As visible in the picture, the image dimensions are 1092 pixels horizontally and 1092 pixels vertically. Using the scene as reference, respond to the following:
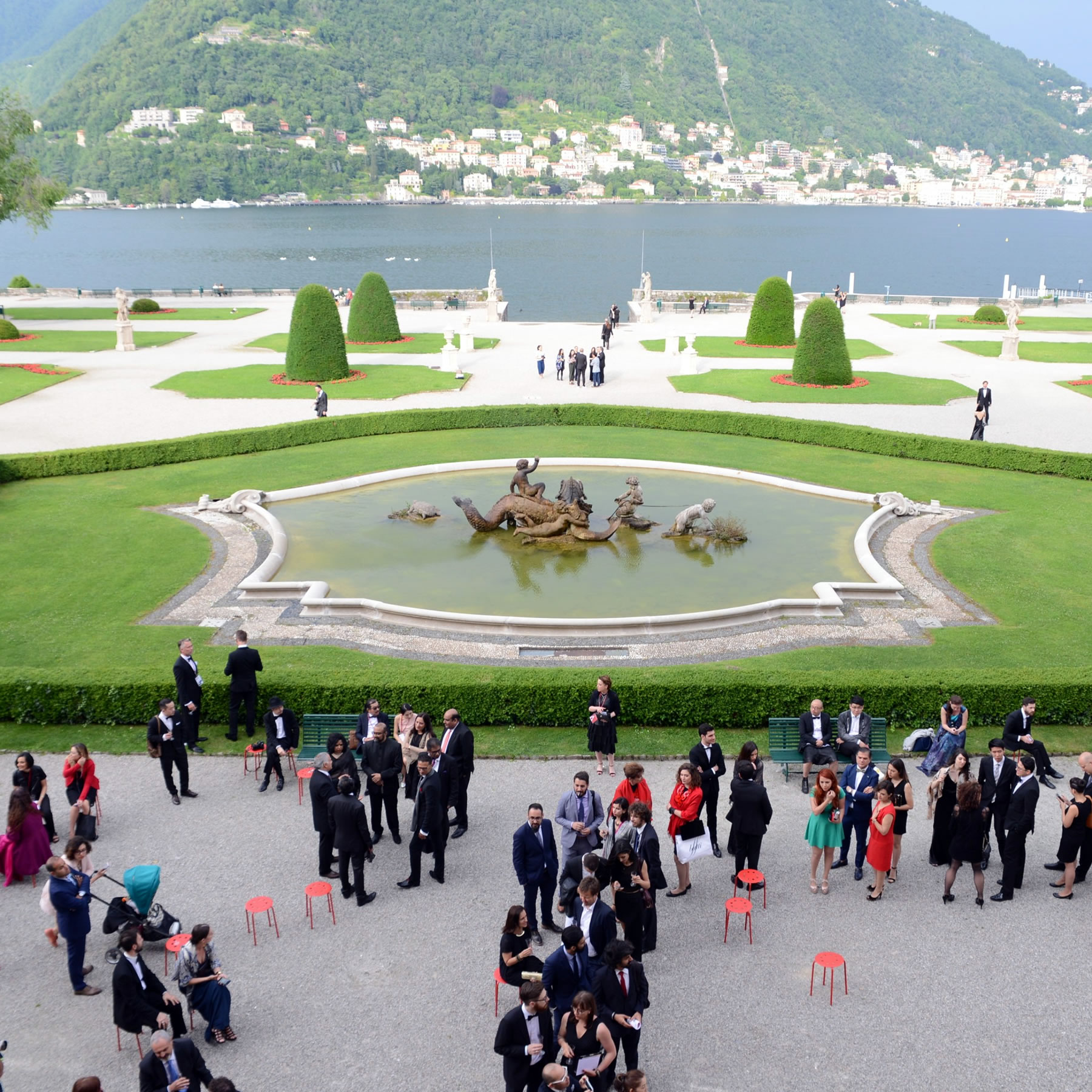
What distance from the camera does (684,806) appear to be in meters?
10.2

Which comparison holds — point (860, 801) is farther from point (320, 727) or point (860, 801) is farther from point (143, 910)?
point (143, 910)

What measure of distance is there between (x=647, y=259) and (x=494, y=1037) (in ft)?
425

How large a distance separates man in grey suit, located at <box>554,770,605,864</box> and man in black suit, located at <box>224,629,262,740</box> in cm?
521

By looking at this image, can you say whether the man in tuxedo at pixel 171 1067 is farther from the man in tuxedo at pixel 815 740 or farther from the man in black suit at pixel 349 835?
the man in tuxedo at pixel 815 740

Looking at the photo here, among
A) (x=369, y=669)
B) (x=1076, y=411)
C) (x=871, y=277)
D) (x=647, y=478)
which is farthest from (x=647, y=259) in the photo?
(x=369, y=669)

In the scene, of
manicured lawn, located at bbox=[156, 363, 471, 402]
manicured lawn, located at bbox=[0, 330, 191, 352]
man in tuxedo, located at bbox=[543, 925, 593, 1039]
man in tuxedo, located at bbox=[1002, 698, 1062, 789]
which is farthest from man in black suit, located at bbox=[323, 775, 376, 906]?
manicured lawn, located at bbox=[0, 330, 191, 352]

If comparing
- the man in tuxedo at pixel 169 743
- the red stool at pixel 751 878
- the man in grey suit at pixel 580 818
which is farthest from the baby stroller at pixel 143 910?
the red stool at pixel 751 878

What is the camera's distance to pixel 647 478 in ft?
83.5

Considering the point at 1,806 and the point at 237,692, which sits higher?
the point at 237,692

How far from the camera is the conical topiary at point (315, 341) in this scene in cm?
3722

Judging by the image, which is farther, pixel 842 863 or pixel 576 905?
pixel 842 863

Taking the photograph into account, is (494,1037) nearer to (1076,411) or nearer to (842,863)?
(842,863)

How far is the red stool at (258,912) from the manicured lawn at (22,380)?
30401 mm

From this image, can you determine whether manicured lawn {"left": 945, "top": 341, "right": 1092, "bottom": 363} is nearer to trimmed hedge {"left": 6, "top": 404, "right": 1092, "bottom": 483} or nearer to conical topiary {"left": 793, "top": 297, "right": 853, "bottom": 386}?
conical topiary {"left": 793, "top": 297, "right": 853, "bottom": 386}
